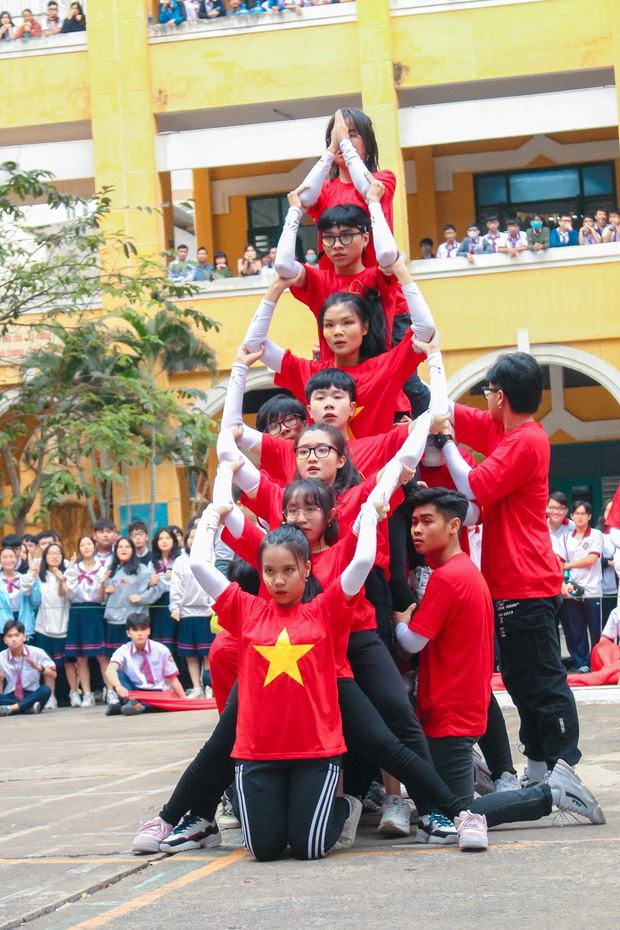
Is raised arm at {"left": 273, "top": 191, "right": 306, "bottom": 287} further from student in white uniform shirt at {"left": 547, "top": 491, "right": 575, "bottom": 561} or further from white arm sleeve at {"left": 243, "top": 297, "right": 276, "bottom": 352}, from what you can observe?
student in white uniform shirt at {"left": 547, "top": 491, "right": 575, "bottom": 561}

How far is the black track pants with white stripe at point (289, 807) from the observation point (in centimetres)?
452

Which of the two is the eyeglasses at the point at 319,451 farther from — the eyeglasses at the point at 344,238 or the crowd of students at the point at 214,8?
the crowd of students at the point at 214,8

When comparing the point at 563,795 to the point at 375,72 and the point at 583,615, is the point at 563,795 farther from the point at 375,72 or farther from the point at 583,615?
the point at 375,72

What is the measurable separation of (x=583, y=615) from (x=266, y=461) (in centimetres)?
680

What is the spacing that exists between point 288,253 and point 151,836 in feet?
8.22

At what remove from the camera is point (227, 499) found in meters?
4.88

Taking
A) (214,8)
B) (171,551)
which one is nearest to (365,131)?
(171,551)

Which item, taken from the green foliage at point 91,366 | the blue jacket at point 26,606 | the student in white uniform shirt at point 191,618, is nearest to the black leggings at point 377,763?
the student in white uniform shirt at point 191,618

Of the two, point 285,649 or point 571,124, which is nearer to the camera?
point 285,649

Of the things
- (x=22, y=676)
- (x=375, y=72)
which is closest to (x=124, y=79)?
(x=375, y=72)

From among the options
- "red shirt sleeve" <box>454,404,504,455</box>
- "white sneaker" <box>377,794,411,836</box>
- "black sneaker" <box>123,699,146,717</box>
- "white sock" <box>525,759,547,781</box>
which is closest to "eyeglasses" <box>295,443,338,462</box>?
"red shirt sleeve" <box>454,404,504,455</box>

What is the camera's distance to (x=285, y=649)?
465 centimetres

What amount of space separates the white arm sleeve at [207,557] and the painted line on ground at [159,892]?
3.03 feet

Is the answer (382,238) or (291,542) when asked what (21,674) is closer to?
(382,238)
